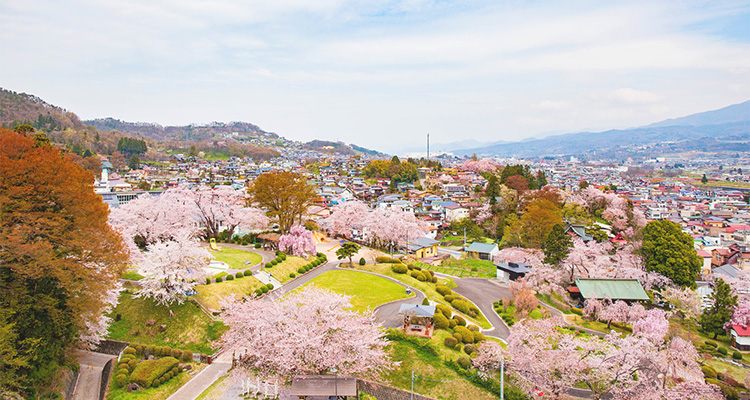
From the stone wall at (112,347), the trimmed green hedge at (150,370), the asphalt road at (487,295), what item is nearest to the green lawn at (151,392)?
the trimmed green hedge at (150,370)

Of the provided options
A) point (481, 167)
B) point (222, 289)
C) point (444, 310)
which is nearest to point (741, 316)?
point (444, 310)

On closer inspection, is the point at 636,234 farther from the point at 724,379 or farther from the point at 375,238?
Result: the point at 375,238

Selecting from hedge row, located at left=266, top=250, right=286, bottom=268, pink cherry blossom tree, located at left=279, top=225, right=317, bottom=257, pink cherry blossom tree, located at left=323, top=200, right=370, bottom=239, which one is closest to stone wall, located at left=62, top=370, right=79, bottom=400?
hedge row, located at left=266, top=250, right=286, bottom=268

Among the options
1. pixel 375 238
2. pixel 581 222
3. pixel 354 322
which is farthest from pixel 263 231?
pixel 581 222

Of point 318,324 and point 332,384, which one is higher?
point 318,324

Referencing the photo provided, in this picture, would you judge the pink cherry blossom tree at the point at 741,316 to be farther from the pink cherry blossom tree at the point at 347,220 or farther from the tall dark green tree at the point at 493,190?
the pink cherry blossom tree at the point at 347,220

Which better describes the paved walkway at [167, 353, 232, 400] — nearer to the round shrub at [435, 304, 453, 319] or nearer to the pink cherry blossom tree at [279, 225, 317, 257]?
the round shrub at [435, 304, 453, 319]
